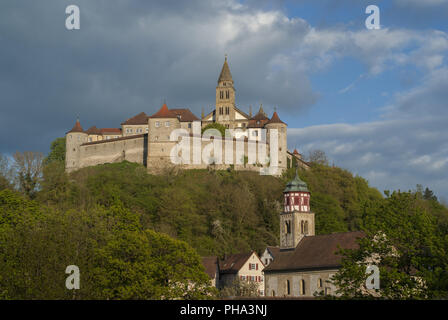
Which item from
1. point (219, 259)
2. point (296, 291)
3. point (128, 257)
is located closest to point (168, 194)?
point (219, 259)

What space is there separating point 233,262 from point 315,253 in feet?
45.3

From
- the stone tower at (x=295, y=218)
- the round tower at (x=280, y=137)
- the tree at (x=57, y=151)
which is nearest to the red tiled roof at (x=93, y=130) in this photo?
the tree at (x=57, y=151)

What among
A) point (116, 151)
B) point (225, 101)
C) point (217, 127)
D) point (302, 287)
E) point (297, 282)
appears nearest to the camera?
point (302, 287)

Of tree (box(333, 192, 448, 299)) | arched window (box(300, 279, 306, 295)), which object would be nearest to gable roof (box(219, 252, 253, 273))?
arched window (box(300, 279, 306, 295))

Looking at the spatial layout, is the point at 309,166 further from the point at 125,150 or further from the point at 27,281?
the point at 27,281

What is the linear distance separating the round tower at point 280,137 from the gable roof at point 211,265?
3351 cm

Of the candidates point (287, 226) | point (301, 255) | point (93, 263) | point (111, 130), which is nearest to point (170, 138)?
point (111, 130)

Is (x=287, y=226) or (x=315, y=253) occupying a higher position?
(x=287, y=226)

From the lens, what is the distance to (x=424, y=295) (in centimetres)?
2688

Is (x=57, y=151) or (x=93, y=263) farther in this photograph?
(x=57, y=151)

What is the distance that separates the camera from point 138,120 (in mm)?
101125

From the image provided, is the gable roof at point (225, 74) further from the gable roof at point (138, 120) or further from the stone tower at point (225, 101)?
the gable roof at point (138, 120)

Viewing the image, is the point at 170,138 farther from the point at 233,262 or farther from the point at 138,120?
the point at 233,262

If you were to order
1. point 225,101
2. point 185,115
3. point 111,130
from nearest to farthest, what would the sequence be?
point 185,115 < point 225,101 < point 111,130
